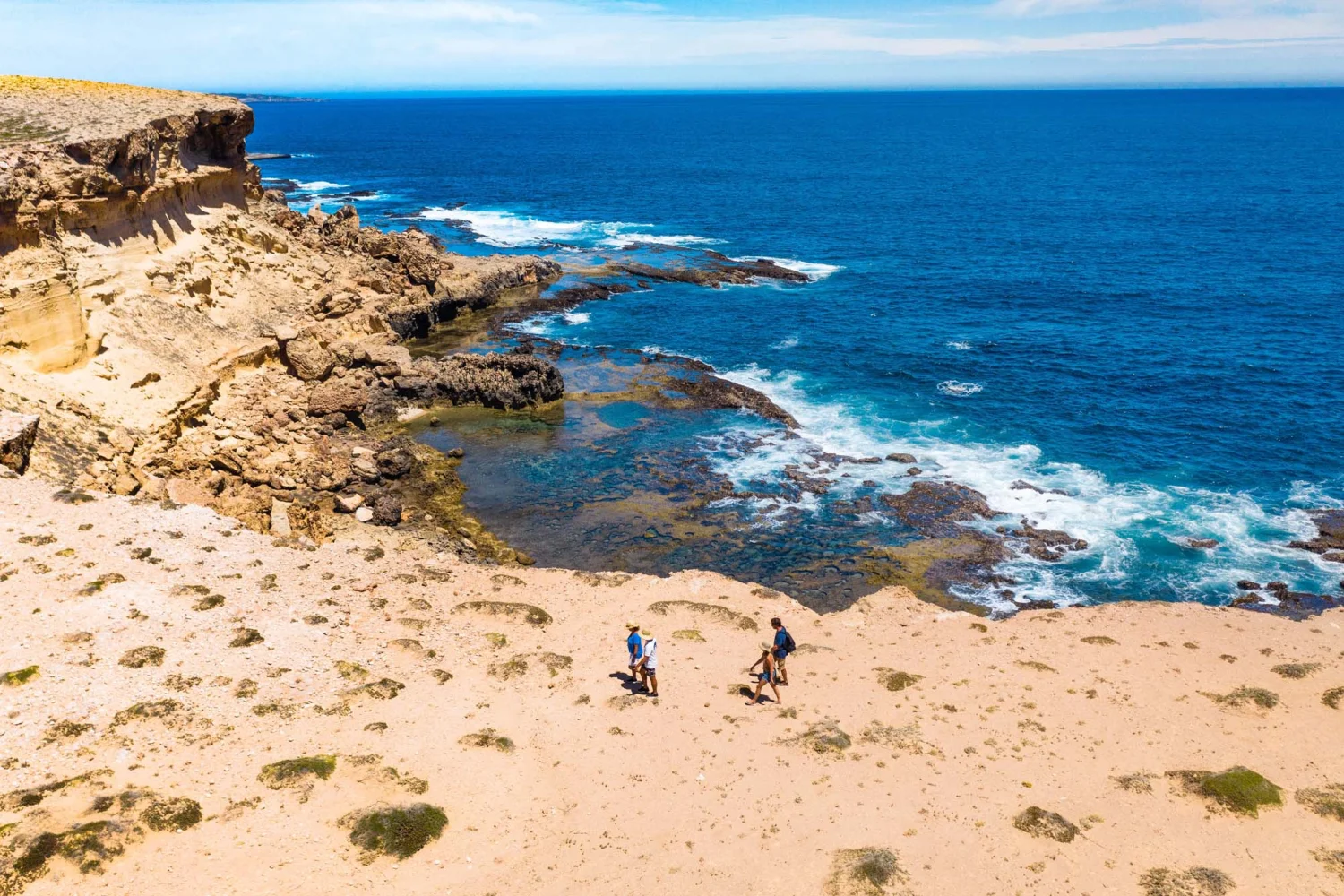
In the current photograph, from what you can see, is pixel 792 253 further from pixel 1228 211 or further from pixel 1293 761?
pixel 1293 761

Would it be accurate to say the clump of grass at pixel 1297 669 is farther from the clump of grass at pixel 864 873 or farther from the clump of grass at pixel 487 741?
the clump of grass at pixel 487 741

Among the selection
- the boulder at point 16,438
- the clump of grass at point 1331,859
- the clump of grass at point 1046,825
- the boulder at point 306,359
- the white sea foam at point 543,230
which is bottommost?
the clump of grass at point 1331,859

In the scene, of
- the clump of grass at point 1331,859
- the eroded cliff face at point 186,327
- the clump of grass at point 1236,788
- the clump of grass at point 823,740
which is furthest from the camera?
the eroded cliff face at point 186,327

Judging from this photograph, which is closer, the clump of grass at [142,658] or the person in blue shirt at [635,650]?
the clump of grass at [142,658]

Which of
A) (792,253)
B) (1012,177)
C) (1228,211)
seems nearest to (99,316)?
(792,253)

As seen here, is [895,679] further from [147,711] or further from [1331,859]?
[147,711]

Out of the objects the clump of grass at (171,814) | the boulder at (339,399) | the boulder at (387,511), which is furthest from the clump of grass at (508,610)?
the boulder at (339,399)

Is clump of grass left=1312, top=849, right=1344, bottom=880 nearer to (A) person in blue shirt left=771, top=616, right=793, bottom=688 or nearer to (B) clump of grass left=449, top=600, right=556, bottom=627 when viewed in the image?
(A) person in blue shirt left=771, top=616, right=793, bottom=688

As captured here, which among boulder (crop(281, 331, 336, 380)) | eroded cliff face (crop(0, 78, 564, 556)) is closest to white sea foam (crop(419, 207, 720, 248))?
eroded cliff face (crop(0, 78, 564, 556))
